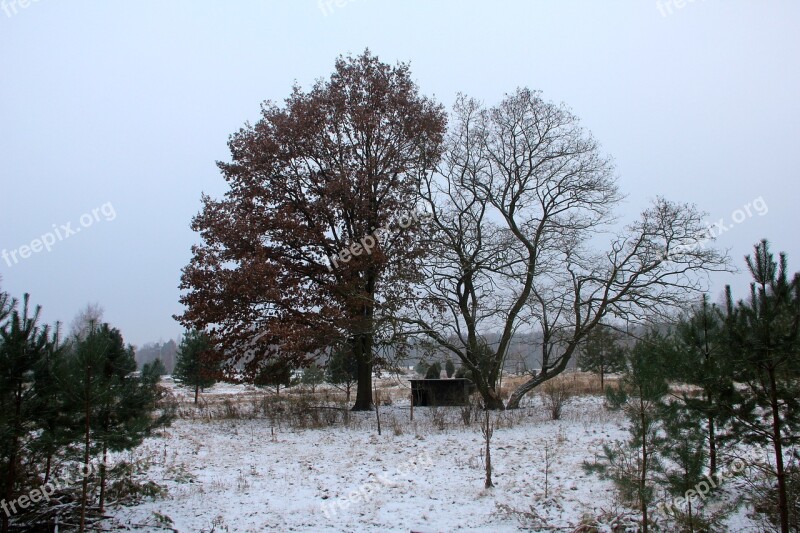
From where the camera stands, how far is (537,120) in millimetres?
15734

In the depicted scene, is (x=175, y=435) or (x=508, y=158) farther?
(x=508, y=158)

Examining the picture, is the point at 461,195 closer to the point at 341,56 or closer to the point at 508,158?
the point at 508,158

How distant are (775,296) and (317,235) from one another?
523 inches

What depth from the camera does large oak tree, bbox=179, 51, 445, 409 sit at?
51.0 ft

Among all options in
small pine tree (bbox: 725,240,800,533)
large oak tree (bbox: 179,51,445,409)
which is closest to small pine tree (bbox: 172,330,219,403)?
large oak tree (bbox: 179,51,445,409)

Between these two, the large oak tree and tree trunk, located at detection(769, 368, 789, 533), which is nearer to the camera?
tree trunk, located at detection(769, 368, 789, 533)

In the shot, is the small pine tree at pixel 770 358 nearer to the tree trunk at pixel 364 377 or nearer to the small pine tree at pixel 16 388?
the small pine tree at pixel 16 388

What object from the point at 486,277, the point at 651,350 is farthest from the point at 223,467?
the point at 486,277
